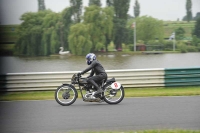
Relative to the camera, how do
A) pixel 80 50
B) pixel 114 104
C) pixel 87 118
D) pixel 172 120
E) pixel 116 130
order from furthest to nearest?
pixel 80 50
pixel 114 104
pixel 87 118
pixel 172 120
pixel 116 130

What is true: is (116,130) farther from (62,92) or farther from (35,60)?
(35,60)

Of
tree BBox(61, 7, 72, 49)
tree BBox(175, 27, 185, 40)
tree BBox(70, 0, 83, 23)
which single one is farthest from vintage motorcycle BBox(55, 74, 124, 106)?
tree BBox(175, 27, 185, 40)

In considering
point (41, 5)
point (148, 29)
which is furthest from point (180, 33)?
point (41, 5)

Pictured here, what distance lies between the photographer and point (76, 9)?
34.8 feet

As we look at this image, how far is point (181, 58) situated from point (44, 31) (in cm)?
469

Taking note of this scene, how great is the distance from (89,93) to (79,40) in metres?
2.33

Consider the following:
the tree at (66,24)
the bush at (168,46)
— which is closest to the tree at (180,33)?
the bush at (168,46)

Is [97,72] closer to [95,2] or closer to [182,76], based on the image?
[95,2]

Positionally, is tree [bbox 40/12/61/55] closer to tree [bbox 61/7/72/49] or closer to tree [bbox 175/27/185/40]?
tree [bbox 61/7/72/49]

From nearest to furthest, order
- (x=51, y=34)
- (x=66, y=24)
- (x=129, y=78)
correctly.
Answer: (x=51, y=34) < (x=66, y=24) < (x=129, y=78)

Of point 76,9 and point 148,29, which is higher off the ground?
point 76,9

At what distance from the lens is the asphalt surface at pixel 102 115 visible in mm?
6082

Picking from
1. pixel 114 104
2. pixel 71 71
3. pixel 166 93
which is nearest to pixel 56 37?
pixel 71 71

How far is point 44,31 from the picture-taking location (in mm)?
10195
